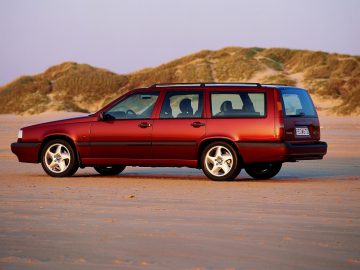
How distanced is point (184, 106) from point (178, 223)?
253 inches

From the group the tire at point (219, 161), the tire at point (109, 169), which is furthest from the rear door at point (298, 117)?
the tire at point (109, 169)

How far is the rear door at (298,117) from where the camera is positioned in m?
15.5

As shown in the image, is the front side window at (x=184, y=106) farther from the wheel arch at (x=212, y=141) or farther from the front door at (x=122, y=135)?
the wheel arch at (x=212, y=141)

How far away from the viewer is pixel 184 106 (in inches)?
636

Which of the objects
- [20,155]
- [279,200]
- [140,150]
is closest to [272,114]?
[140,150]

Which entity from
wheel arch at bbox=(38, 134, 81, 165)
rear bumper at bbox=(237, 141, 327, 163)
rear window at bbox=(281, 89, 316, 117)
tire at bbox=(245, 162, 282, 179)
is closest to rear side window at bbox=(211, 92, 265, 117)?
rear window at bbox=(281, 89, 316, 117)

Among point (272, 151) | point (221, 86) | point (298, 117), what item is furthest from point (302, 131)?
point (221, 86)

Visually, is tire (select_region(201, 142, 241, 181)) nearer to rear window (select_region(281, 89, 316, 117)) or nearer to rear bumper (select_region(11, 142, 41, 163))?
rear window (select_region(281, 89, 316, 117))

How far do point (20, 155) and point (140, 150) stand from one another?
7.52 ft

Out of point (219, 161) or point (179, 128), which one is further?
point (179, 128)

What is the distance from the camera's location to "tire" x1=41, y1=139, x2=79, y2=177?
54.4ft

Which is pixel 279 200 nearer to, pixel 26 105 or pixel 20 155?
pixel 20 155

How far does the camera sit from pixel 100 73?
142 meters

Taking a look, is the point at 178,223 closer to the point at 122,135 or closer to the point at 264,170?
the point at 122,135
